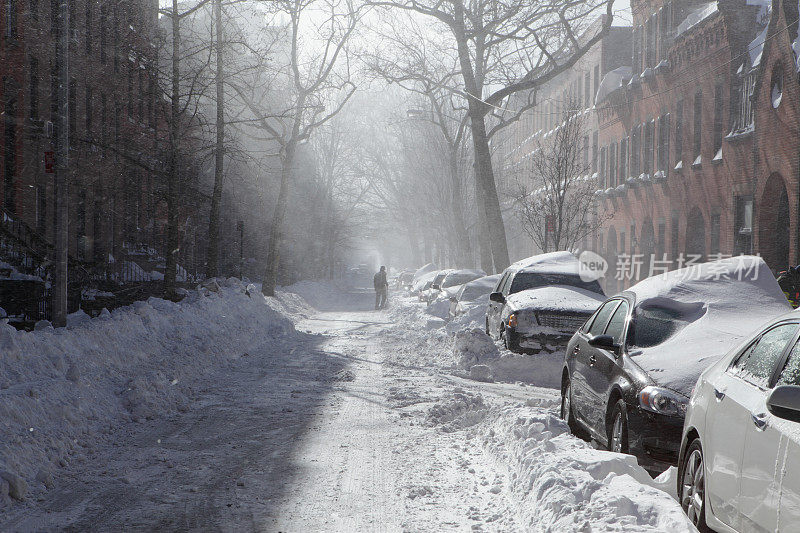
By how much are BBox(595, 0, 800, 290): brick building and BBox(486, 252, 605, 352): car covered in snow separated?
9.30m

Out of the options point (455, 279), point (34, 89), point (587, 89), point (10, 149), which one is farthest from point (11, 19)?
point (587, 89)

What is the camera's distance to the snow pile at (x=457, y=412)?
907cm

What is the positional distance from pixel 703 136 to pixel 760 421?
26782 millimetres

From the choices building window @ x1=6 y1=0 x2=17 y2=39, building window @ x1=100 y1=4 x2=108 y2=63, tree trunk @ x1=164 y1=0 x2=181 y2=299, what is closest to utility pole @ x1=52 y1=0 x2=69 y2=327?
tree trunk @ x1=164 y1=0 x2=181 y2=299

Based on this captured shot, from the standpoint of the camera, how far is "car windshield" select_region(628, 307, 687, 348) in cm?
739

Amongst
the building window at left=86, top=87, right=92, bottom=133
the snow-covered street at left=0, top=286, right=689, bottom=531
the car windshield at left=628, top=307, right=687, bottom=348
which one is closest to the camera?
the snow-covered street at left=0, top=286, right=689, bottom=531

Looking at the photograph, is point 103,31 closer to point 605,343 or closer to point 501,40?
point 501,40

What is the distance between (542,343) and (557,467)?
801 cm

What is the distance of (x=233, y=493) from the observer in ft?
20.4

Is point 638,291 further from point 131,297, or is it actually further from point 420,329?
point 131,297

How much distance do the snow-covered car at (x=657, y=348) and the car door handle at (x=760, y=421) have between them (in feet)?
6.43

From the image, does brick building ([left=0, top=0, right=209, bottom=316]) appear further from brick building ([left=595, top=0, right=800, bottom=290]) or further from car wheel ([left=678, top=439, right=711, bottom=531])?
car wheel ([left=678, top=439, right=711, bottom=531])

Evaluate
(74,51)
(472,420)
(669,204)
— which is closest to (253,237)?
(74,51)

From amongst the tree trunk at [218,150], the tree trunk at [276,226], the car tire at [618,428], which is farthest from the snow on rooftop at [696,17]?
the car tire at [618,428]
